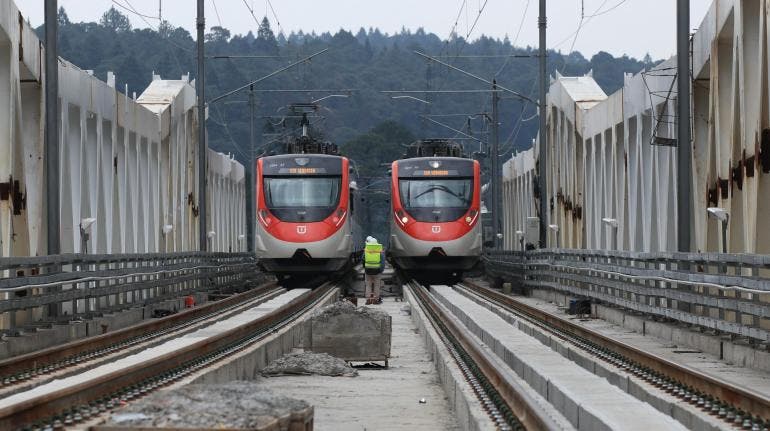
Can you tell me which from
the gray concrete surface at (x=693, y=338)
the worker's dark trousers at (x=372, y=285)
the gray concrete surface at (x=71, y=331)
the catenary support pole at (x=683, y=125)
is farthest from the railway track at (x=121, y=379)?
the worker's dark trousers at (x=372, y=285)

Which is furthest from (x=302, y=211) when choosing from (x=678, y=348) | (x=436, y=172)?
(x=678, y=348)

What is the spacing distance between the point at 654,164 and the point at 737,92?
8698 mm

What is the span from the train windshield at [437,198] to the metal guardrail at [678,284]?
401cm

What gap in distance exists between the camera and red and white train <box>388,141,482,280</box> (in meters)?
38.9

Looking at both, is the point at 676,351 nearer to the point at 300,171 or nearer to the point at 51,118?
the point at 51,118

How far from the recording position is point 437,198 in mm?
39188

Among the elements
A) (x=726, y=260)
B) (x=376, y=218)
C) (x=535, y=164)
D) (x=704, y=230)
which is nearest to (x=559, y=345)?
(x=726, y=260)

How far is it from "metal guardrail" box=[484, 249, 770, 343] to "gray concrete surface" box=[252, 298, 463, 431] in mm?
3292

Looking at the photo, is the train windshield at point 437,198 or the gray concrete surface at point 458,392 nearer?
the gray concrete surface at point 458,392

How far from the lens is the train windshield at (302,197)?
36875 millimetres

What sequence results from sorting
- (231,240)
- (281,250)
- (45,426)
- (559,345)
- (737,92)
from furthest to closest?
(231,240), (281,250), (737,92), (559,345), (45,426)

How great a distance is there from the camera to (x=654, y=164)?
31.3m

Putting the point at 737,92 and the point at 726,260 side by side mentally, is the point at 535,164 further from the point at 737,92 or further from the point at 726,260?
the point at 726,260

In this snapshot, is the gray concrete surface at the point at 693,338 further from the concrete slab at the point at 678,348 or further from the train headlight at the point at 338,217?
the train headlight at the point at 338,217
